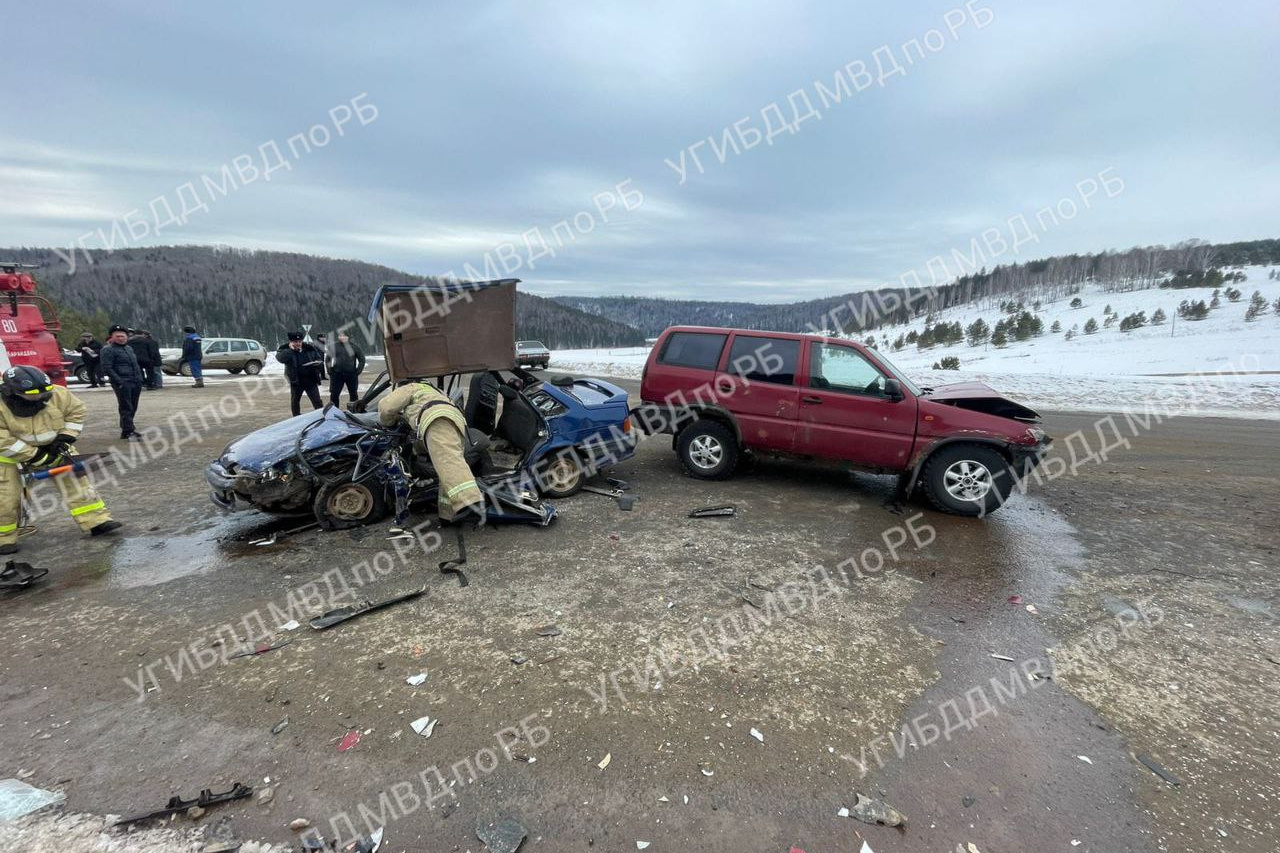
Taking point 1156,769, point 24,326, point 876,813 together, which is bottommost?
point 1156,769

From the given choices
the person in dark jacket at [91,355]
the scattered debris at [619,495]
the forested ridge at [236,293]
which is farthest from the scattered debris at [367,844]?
the forested ridge at [236,293]

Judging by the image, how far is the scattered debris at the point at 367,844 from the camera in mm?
1948

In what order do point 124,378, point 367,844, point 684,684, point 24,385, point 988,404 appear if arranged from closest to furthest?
point 367,844, point 684,684, point 24,385, point 988,404, point 124,378

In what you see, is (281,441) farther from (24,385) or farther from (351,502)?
(24,385)

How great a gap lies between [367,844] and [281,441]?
12.4ft

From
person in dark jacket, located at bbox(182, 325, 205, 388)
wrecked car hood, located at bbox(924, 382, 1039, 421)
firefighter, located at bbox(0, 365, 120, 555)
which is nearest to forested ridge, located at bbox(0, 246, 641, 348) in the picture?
person in dark jacket, located at bbox(182, 325, 205, 388)

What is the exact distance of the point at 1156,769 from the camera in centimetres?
233

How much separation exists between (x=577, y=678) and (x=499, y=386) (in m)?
3.61

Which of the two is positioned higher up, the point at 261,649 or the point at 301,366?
the point at 301,366

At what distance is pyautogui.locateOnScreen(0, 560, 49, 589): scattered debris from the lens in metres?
3.65

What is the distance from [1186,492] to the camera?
6172mm

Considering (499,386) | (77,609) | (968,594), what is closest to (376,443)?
(499,386)

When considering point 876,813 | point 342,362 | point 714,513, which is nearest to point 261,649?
point 876,813

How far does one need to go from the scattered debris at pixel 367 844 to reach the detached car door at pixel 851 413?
4981mm
